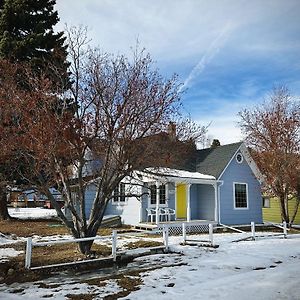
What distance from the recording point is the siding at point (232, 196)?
21.2 meters

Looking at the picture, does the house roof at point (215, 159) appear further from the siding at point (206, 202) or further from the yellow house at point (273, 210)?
the yellow house at point (273, 210)

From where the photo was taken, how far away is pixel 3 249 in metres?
11.8

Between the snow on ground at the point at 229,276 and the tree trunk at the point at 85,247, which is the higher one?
the tree trunk at the point at 85,247

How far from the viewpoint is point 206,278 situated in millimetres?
8109

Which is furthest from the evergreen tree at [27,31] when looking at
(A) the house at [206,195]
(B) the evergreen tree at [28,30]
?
(A) the house at [206,195]

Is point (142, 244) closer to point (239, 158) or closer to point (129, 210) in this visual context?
point (129, 210)

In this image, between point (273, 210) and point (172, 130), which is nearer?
point (172, 130)

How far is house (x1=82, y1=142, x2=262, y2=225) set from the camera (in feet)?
64.1

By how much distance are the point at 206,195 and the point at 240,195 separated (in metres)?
2.51

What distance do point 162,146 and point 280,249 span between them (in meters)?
5.76

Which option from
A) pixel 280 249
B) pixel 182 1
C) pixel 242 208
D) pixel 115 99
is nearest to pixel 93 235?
pixel 115 99

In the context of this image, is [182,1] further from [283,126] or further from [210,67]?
[283,126]

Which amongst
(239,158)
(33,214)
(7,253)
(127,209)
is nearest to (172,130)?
(7,253)

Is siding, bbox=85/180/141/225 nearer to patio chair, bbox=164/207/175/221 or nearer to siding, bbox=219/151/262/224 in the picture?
patio chair, bbox=164/207/175/221
